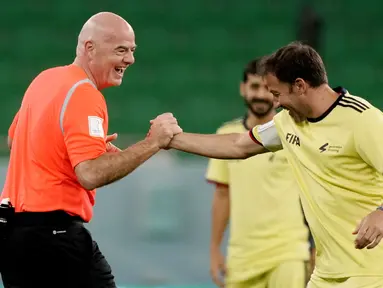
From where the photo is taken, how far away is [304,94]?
199 inches

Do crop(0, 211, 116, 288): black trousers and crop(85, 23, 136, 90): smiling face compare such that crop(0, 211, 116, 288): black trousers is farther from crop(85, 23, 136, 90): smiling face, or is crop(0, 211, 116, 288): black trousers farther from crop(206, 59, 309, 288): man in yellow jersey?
crop(206, 59, 309, 288): man in yellow jersey

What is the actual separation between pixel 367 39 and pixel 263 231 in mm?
7119

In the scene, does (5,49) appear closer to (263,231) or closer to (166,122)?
(263,231)

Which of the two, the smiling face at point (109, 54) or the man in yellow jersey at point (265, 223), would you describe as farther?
the man in yellow jersey at point (265, 223)

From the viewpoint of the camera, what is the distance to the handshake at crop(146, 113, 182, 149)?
541cm

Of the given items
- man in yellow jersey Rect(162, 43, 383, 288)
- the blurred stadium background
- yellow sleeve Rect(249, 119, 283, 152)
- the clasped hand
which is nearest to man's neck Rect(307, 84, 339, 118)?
man in yellow jersey Rect(162, 43, 383, 288)

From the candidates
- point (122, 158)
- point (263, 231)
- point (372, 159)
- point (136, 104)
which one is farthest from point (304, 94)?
point (136, 104)

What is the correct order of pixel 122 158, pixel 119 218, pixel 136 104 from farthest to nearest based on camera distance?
pixel 136 104 < pixel 119 218 < pixel 122 158

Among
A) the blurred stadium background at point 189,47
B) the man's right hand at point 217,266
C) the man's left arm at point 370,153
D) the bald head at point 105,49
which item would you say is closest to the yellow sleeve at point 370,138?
the man's left arm at point 370,153

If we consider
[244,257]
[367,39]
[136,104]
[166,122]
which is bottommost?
[244,257]

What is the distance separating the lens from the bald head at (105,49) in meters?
5.41

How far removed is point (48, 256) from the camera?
17.0 feet

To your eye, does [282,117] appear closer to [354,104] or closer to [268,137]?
[268,137]

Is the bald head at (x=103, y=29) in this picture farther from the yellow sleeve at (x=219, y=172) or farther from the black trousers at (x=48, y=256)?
the yellow sleeve at (x=219, y=172)
